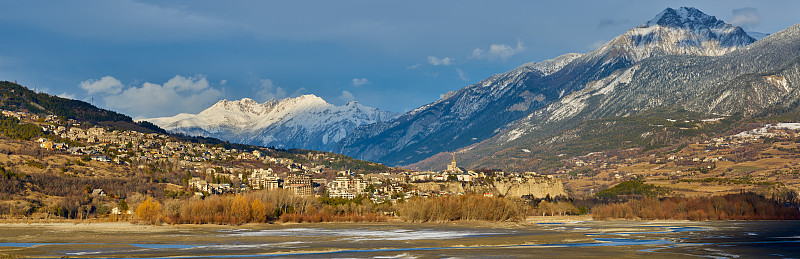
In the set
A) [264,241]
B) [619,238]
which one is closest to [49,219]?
[264,241]

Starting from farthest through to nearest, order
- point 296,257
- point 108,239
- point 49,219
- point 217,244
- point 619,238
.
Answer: point 49,219 < point 619,238 < point 108,239 < point 217,244 < point 296,257

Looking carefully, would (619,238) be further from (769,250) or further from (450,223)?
(450,223)

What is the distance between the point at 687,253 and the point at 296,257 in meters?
45.7

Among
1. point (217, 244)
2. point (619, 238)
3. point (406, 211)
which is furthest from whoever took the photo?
point (406, 211)

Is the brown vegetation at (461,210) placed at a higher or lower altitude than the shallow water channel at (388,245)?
higher

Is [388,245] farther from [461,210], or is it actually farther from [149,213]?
[461,210]

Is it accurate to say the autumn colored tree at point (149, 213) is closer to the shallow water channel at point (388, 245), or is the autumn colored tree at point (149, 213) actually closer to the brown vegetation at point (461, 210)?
the shallow water channel at point (388, 245)

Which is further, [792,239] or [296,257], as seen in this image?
[792,239]

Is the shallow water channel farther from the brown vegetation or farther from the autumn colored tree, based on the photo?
the brown vegetation

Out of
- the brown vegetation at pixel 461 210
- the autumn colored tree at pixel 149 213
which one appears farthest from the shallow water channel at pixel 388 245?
the brown vegetation at pixel 461 210

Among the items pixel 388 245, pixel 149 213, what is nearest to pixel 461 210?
pixel 149 213

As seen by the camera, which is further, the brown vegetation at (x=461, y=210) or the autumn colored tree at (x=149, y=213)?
the brown vegetation at (x=461, y=210)

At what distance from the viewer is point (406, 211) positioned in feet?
623

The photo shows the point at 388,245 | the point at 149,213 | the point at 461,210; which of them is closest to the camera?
the point at 388,245
